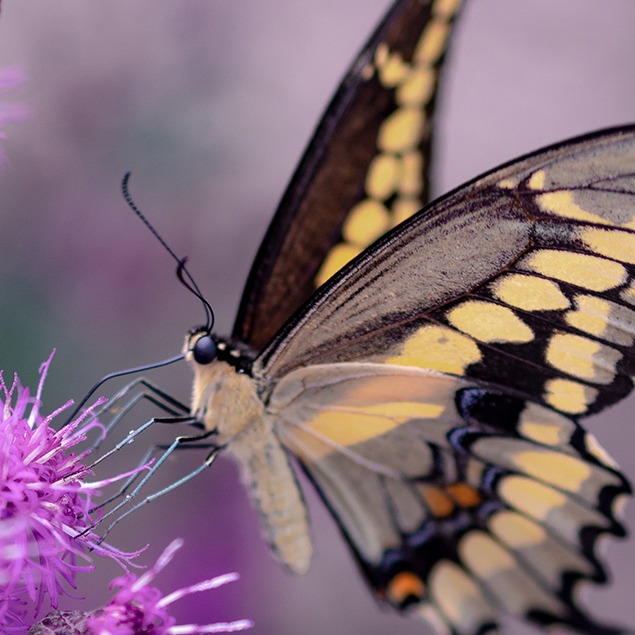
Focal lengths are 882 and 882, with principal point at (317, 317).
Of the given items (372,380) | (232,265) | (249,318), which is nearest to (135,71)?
(232,265)

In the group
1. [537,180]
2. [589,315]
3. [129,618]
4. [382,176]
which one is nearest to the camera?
[129,618]

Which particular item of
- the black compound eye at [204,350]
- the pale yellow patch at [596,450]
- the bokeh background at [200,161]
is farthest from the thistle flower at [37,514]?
the bokeh background at [200,161]

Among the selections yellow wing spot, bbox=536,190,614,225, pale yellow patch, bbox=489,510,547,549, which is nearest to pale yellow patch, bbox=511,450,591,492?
pale yellow patch, bbox=489,510,547,549

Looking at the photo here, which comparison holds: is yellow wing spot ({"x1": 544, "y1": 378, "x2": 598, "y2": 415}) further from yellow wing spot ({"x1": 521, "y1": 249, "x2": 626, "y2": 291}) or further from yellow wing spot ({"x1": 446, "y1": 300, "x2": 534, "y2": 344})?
yellow wing spot ({"x1": 521, "y1": 249, "x2": 626, "y2": 291})

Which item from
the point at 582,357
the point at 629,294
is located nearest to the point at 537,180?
the point at 629,294

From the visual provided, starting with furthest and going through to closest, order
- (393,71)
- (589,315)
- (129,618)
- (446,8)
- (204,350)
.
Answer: (393,71) → (446,8) → (204,350) → (589,315) → (129,618)

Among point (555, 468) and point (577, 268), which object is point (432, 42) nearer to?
point (577, 268)

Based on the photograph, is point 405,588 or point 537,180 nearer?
point 537,180
